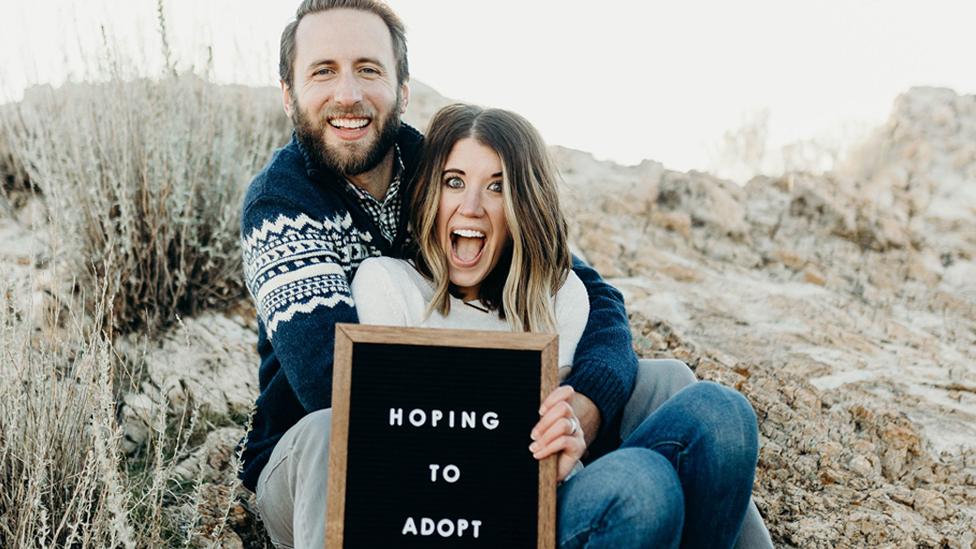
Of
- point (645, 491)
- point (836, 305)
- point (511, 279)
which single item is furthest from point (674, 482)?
point (836, 305)

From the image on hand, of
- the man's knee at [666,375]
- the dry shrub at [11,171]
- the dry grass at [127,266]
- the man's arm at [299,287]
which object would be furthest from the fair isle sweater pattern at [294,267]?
the dry shrub at [11,171]

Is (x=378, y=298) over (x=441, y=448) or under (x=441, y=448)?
over

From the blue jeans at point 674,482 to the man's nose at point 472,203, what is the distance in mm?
789

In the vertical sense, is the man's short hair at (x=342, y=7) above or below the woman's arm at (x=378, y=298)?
above

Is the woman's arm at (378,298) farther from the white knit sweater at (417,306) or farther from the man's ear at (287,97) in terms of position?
the man's ear at (287,97)

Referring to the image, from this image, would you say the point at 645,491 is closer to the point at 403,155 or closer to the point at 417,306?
the point at 417,306

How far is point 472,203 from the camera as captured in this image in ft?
8.68

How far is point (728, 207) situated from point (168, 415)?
446cm

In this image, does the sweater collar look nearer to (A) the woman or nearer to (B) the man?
(B) the man

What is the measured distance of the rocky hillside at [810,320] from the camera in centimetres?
321

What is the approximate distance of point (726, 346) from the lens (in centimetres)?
468

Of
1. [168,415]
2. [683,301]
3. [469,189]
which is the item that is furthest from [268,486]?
[683,301]

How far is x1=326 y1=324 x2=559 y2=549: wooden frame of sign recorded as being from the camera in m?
1.99

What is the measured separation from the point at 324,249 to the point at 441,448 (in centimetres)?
76
